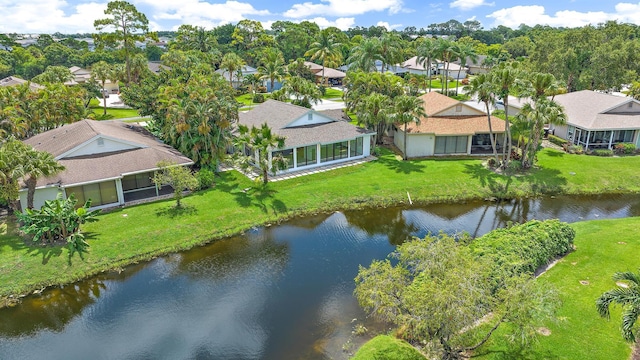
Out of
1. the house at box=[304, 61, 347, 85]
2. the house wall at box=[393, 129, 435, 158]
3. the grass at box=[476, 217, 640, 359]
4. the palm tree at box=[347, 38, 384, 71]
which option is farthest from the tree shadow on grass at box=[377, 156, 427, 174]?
the house at box=[304, 61, 347, 85]

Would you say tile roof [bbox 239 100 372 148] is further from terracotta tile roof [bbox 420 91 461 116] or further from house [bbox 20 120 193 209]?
house [bbox 20 120 193 209]

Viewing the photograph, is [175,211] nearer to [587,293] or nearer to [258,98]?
[587,293]

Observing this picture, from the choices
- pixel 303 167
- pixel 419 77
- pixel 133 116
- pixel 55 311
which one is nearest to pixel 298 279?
pixel 55 311

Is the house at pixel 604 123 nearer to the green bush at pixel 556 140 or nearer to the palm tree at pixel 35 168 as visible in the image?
the green bush at pixel 556 140

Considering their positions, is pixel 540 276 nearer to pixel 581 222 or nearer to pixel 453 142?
pixel 581 222

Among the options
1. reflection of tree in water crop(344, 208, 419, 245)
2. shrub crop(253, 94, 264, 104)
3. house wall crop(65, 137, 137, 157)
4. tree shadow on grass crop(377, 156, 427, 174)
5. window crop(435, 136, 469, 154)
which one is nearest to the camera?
reflection of tree in water crop(344, 208, 419, 245)

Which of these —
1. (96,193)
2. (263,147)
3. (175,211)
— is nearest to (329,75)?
(263,147)
